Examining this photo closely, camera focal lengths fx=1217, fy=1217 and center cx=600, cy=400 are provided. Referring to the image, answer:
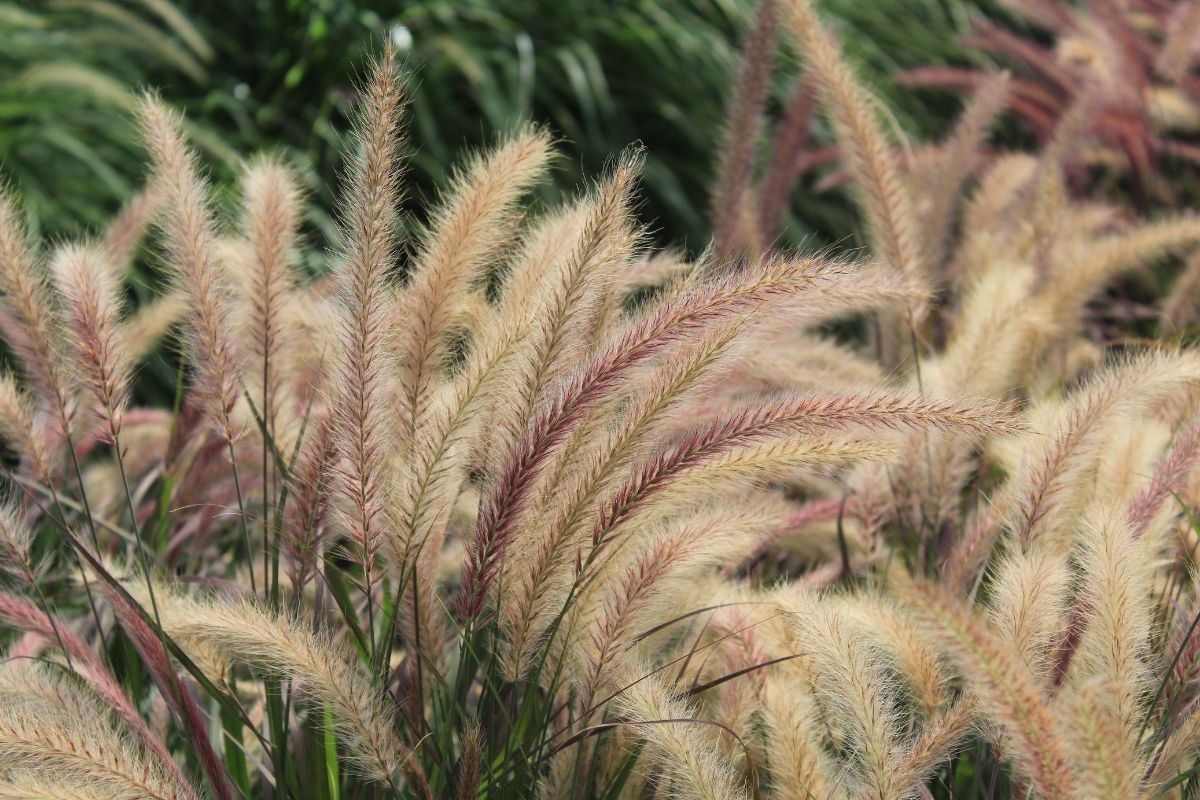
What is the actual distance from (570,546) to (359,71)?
2.80 metres

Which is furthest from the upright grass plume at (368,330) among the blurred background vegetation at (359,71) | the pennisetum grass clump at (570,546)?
the blurred background vegetation at (359,71)

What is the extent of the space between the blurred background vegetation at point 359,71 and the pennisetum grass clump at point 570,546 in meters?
1.70

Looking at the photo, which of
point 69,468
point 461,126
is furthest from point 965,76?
point 69,468

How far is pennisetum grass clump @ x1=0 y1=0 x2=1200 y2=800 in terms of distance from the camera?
110 cm

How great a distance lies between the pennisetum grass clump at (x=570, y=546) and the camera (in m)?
1.10

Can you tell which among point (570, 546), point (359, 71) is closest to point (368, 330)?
point (570, 546)

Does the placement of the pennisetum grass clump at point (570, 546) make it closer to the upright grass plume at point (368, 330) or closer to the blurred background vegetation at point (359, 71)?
the upright grass plume at point (368, 330)

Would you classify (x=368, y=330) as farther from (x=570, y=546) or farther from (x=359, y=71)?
(x=359, y=71)

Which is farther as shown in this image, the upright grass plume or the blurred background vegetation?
the blurred background vegetation

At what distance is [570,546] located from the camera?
1119mm

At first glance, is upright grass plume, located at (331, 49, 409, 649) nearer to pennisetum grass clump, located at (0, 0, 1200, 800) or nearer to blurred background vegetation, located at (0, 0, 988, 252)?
pennisetum grass clump, located at (0, 0, 1200, 800)

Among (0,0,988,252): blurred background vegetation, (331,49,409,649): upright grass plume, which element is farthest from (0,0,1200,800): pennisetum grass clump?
(0,0,988,252): blurred background vegetation

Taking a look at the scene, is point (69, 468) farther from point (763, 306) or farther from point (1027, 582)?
point (1027, 582)

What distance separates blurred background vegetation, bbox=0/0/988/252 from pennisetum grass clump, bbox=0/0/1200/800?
170cm
